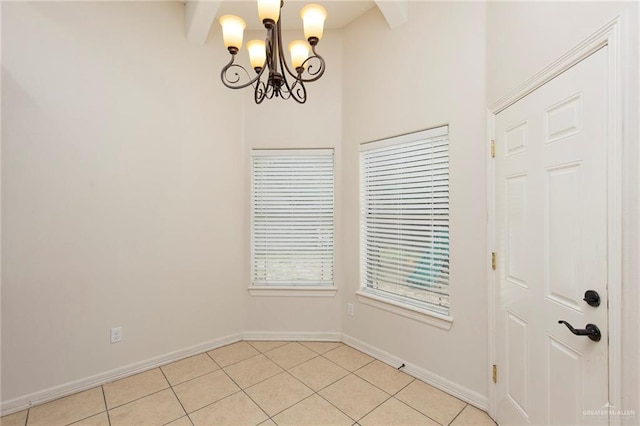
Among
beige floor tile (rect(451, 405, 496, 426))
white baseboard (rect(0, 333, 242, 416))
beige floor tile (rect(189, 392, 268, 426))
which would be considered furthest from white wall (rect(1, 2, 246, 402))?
beige floor tile (rect(451, 405, 496, 426))

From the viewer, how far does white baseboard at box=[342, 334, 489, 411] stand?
199 cm

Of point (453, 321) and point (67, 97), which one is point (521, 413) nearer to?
point (453, 321)

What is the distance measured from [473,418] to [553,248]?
130 cm

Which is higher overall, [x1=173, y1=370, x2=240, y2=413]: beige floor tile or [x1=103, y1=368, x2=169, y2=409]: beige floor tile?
[x1=173, y1=370, x2=240, y2=413]: beige floor tile

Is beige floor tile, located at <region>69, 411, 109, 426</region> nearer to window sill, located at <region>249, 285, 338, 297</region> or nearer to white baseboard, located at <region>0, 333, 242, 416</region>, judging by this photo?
white baseboard, located at <region>0, 333, 242, 416</region>

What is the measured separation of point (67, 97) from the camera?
2.14 m

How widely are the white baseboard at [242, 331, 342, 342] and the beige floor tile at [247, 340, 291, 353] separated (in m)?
0.05

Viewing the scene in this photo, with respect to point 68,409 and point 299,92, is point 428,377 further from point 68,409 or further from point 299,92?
point 299,92

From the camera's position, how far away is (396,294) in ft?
8.49

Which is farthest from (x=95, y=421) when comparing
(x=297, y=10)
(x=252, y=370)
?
(x=297, y=10)

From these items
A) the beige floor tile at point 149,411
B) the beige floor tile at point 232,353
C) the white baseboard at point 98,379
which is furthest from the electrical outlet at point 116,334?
the beige floor tile at point 232,353

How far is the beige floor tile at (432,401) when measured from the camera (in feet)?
6.24

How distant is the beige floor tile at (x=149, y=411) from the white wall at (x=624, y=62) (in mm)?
2366

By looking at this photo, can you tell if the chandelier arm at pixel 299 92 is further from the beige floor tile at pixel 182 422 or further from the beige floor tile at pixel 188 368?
the beige floor tile at pixel 188 368
